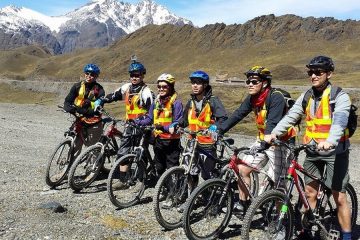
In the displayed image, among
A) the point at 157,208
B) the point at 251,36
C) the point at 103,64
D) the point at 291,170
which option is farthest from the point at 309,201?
the point at 103,64

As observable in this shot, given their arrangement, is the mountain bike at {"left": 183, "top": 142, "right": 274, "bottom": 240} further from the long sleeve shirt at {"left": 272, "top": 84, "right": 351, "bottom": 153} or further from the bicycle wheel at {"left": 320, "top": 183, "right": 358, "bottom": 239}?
the bicycle wheel at {"left": 320, "top": 183, "right": 358, "bottom": 239}

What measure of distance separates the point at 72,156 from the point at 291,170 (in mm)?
5652

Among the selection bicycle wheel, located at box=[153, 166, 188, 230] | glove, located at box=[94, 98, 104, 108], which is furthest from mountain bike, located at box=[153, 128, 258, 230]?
glove, located at box=[94, 98, 104, 108]

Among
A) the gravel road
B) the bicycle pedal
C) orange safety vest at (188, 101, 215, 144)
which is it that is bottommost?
the gravel road

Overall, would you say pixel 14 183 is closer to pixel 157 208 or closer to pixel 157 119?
pixel 157 119

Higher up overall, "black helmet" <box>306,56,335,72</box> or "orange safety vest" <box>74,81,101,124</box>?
"black helmet" <box>306,56,335,72</box>

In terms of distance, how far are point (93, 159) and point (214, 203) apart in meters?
3.51

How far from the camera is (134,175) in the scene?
9352 millimetres

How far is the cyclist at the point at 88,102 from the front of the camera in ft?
35.5

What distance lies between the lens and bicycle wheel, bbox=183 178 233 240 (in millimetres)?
7020

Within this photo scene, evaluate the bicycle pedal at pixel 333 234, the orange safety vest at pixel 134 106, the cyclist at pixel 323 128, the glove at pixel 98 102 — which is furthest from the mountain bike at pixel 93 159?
the bicycle pedal at pixel 333 234

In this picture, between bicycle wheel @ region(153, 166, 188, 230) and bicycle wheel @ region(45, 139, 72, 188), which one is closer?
bicycle wheel @ region(153, 166, 188, 230)

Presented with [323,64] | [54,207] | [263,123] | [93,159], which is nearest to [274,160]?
[263,123]

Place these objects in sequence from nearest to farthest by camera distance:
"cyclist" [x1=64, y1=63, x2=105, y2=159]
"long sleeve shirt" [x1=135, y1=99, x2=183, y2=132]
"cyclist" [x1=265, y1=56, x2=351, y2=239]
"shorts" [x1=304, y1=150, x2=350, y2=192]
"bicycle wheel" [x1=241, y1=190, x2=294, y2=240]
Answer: "bicycle wheel" [x1=241, y1=190, x2=294, y2=240] → "cyclist" [x1=265, y1=56, x2=351, y2=239] → "shorts" [x1=304, y1=150, x2=350, y2=192] → "long sleeve shirt" [x1=135, y1=99, x2=183, y2=132] → "cyclist" [x1=64, y1=63, x2=105, y2=159]
